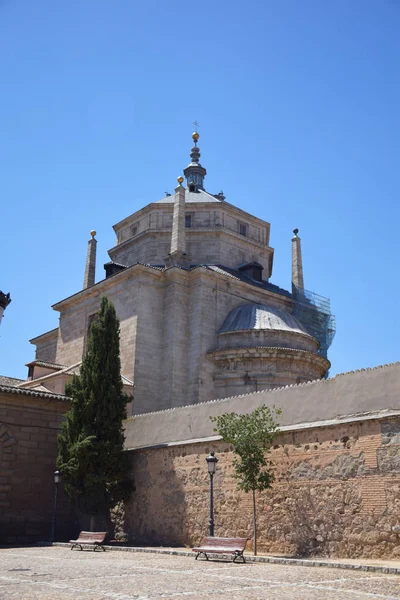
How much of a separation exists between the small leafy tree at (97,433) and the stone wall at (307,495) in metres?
A: 1.36

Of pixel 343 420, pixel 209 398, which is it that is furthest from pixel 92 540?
pixel 209 398

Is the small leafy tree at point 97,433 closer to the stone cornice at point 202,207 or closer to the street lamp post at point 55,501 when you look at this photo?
the street lamp post at point 55,501

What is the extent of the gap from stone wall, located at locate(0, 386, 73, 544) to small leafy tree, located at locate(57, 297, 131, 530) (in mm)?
898

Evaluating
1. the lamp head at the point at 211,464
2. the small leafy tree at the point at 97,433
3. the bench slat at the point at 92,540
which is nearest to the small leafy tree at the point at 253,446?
the lamp head at the point at 211,464

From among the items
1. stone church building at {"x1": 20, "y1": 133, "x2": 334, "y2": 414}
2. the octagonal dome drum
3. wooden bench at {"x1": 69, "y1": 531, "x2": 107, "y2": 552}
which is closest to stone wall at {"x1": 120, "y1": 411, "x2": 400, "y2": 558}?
wooden bench at {"x1": 69, "y1": 531, "x2": 107, "y2": 552}

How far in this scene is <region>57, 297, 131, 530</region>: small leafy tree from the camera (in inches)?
646

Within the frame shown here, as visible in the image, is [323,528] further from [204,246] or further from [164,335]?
[204,246]

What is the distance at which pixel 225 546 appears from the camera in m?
11.3

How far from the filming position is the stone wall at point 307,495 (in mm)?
10969

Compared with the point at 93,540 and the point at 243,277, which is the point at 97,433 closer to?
the point at 93,540

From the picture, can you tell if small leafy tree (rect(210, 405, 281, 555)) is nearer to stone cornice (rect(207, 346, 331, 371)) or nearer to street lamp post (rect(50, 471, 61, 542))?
street lamp post (rect(50, 471, 61, 542))

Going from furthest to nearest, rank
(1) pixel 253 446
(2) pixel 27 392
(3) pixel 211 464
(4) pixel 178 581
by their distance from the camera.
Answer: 1. (2) pixel 27 392
2. (3) pixel 211 464
3. (1) pixel 253 446
4. (4) pixel 178 581

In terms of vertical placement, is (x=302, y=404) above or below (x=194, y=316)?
below

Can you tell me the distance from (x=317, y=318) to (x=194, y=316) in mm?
8339
